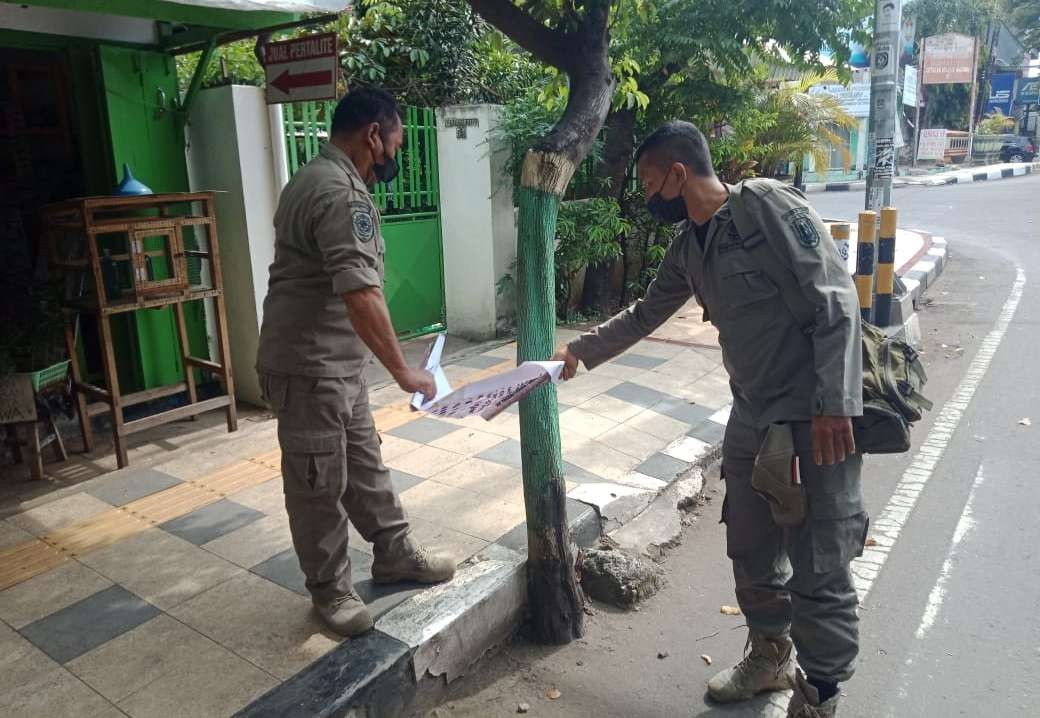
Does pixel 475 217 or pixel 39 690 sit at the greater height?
pixel 475 217

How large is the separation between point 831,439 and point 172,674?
7.31 ft

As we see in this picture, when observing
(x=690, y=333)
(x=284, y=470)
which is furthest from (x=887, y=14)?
(x=284, y=470)

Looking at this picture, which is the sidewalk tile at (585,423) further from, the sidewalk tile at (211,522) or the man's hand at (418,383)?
the man's hand at (418,383)

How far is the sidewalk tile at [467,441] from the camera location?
4.74m

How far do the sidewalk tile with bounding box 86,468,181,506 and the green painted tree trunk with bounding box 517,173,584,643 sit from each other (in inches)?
Result: 86.5

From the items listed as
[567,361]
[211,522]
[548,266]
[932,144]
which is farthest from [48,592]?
[932,144]

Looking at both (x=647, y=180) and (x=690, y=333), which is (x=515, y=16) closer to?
(x=647, y=180)

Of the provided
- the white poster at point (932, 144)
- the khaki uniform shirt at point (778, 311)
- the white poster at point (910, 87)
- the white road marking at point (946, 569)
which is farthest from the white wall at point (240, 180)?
the white poster at point (932, 144)

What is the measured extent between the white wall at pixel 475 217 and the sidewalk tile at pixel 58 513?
3.98m

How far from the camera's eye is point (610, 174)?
824 cm

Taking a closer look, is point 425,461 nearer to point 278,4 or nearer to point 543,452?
point 543,452

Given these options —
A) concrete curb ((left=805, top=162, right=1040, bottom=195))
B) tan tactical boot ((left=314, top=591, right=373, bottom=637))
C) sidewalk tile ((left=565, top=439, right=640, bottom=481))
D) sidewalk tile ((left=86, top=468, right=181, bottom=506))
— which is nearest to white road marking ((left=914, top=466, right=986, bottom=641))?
sidewalk tile ((left=565, top=439, right=640, bottom=481))

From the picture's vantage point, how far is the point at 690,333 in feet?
25.0

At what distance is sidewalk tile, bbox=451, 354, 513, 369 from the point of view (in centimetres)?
655
